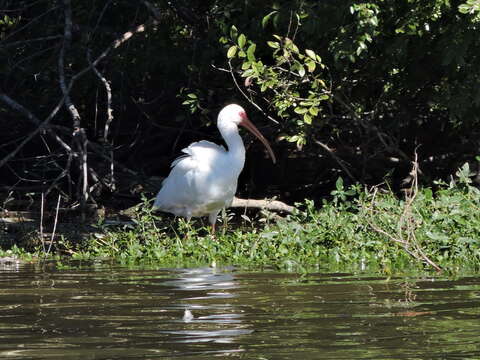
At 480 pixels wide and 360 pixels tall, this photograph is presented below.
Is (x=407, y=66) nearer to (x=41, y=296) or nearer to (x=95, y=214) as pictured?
(x=95, y=214)

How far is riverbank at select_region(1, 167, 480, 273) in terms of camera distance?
759cm

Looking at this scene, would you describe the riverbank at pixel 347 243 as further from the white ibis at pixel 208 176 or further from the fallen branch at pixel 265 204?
the fallen branch at pixel 265 204

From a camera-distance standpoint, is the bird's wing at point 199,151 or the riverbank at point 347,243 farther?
the bird's wing at point 199,151

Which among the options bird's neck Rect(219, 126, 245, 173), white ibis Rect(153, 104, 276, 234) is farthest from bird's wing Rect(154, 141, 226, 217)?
bird's neck Rect(219, 126, 245, 173)

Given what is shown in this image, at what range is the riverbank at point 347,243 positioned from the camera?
759cm

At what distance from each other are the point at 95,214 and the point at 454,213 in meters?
5.37

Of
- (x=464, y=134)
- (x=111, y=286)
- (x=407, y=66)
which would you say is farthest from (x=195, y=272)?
(x=464, y=134)

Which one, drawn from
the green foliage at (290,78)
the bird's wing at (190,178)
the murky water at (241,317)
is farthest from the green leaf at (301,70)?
the murky water at (241,317)

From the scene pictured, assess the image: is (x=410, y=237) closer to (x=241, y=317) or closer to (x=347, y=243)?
(x=347, y=243)

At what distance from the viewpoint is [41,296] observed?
6379 millimetres

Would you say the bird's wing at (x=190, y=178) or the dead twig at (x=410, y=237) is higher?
the bird's wing at (x=190, y=178)

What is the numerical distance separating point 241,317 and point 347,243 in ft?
11.0

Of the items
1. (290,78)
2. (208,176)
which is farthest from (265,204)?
(290,78)

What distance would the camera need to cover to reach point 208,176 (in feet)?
35.8
